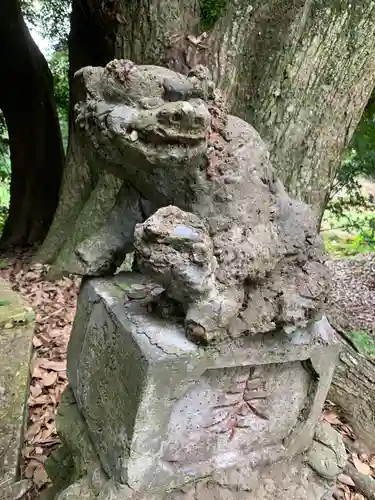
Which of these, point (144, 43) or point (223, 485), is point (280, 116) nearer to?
point (144, 43)

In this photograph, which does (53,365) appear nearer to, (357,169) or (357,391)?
(357,391)

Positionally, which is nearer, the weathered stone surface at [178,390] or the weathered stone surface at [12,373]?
the weathered stone surface at [178,390]

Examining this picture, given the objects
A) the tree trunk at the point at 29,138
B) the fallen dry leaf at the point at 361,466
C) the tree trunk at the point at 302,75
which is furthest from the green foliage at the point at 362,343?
the tree trunk at the point at 29,138

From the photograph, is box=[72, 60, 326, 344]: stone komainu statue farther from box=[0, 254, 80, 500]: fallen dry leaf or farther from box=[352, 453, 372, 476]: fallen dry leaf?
box=[352, 453, 372, 476]: fallen dry leaf

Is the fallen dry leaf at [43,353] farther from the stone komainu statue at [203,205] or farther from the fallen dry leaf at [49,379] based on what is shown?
the stone komainu statue at [203,205]

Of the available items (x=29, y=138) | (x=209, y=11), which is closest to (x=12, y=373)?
(x=209, y=11)

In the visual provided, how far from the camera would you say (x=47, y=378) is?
3160mm

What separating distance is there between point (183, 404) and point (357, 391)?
1.73 metres

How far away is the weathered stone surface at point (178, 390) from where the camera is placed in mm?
1370

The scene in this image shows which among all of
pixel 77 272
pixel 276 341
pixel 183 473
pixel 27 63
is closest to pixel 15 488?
pixel 183 473

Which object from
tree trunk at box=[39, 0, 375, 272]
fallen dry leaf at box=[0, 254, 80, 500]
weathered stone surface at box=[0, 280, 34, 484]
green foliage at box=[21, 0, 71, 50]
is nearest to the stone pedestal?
weathered stone surface at box=[0, 280, 34, 484]

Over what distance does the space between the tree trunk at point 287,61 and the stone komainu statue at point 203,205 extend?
4.17ft

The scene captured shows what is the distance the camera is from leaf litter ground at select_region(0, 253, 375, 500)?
257cm

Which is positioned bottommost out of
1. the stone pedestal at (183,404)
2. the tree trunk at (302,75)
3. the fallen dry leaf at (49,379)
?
the fallen dry leaf at (49,379)
